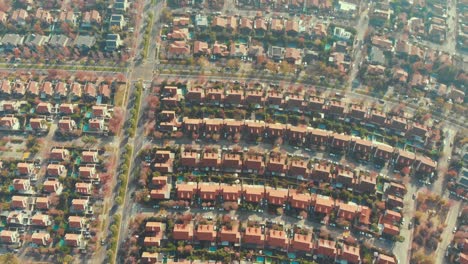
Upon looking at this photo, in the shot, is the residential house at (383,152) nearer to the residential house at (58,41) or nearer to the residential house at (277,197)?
the residential house at (277,197)

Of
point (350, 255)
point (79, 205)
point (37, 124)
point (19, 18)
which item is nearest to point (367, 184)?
point (350, 255)

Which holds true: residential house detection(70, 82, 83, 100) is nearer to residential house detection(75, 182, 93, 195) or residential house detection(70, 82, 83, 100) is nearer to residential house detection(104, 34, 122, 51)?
residential house detection(104, 34, 122, 51)

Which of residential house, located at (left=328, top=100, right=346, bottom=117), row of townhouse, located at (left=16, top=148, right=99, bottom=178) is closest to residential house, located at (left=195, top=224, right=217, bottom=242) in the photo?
row of townhouse, located at (left=16, top=148, right=99, bottom=178)

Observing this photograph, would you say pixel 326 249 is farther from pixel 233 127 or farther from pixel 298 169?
pixel 233 127

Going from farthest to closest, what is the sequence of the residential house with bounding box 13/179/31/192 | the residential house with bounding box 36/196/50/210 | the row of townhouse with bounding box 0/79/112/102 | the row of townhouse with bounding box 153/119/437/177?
the row of townhouse with bounding box 0/79/112/102, the row of townhouse with bounding box 153/119/437/177, the residential house with bounding box 13/179/31/192, the residential house with bounding box 36/196/50/210

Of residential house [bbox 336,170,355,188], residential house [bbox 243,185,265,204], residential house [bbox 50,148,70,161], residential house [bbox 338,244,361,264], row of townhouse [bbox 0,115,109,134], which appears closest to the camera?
residential house [bbox 338,244,361,264]

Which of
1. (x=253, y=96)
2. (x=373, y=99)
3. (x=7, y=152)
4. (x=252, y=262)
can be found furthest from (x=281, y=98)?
(x=7, y=152)

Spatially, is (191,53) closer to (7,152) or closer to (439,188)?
(7,152)
